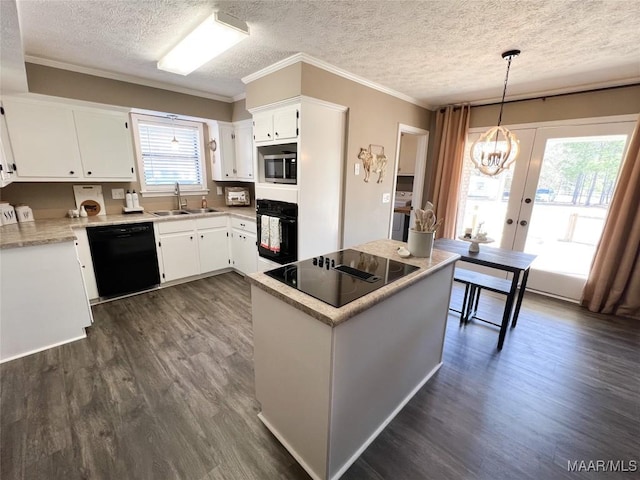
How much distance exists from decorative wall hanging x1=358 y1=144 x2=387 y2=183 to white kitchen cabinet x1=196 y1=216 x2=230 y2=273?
209 centimetres

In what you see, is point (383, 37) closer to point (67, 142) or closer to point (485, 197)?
point (485, 197)

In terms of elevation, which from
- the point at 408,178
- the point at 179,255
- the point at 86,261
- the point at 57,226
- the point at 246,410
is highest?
the point at 408,178

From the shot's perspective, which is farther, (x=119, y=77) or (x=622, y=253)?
(x=119, y=77)

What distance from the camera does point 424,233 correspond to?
72.1 inches

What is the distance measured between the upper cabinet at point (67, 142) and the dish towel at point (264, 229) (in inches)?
67.2

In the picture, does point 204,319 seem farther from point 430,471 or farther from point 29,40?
point 29,40

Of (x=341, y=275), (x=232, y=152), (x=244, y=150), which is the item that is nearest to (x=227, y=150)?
(x=232, y=152)

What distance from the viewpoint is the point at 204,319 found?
9.27 feet

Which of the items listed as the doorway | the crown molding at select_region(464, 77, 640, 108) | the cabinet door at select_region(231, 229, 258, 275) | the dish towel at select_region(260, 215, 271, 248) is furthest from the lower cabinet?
the crown molding at select_region(464, 77, 640, 108)

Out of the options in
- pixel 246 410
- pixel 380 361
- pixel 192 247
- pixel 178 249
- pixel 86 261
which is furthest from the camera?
pixel 192 247

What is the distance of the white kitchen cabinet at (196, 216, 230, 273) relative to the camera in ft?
12.1

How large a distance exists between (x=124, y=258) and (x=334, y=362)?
3019 millimetres

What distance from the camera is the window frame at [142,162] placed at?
3.57 metres

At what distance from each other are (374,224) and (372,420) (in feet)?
8.35
